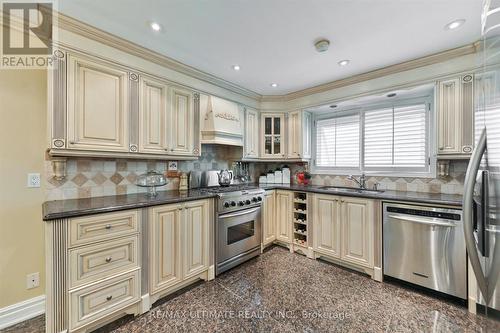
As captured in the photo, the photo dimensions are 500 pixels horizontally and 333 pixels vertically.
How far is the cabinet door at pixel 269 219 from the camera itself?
317cm

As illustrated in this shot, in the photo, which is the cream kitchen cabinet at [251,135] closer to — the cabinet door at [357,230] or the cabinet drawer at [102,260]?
the cabinet door at [357,230]

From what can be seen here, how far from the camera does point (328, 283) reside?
7.62 feet

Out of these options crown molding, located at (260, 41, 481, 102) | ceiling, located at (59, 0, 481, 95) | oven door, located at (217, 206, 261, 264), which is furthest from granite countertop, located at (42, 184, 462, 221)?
ceiling, located at (59, 0, 481, 95)

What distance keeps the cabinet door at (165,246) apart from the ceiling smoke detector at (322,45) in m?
2.09

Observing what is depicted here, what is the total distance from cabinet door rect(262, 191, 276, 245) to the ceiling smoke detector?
1.97m

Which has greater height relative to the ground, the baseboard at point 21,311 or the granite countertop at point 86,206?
the granite countertop at point 86,206

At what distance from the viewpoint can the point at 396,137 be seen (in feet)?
9.47

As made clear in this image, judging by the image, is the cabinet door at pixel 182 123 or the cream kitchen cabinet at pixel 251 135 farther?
the cream kitchen cabinet at pixel 251 135

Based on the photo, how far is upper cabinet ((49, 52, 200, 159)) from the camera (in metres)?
1.73

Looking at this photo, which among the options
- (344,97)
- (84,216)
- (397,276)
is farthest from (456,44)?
(84,216)

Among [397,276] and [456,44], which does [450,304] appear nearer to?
[397,276]

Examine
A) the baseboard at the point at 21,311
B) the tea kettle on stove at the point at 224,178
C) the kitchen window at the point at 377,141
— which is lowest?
the baseboard at the point at 21,311

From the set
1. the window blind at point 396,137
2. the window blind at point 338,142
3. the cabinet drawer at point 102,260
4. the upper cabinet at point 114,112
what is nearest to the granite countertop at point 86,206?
the cabinet drawer at point 102,260

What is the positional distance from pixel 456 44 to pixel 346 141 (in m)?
1.59
